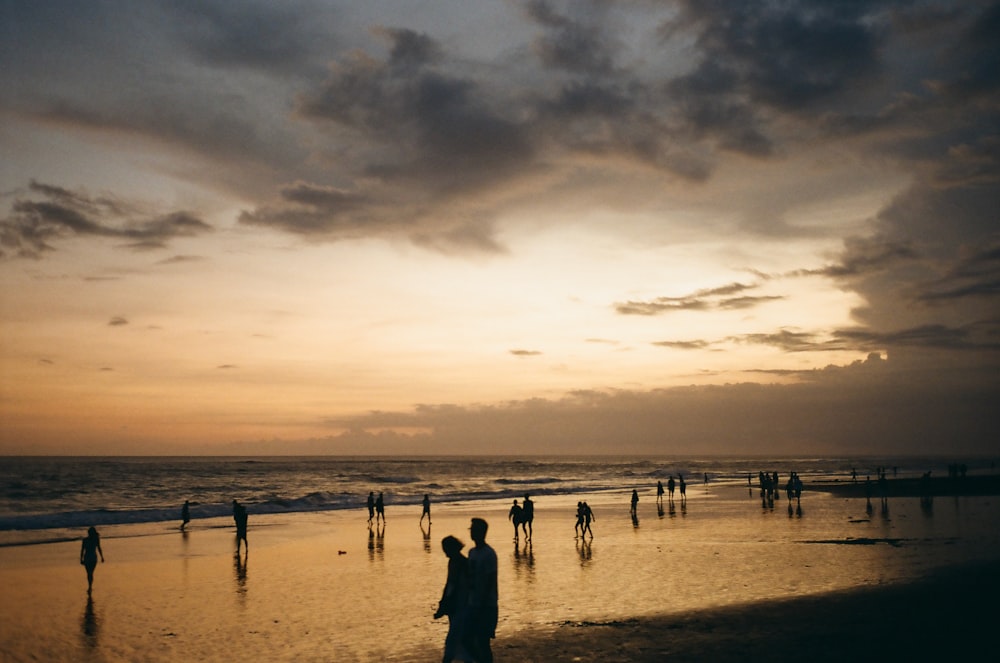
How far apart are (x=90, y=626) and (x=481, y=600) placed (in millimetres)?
12321

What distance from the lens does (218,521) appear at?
158 feet

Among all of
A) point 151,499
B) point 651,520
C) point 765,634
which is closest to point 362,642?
point 765,634

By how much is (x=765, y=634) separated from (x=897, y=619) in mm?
3225

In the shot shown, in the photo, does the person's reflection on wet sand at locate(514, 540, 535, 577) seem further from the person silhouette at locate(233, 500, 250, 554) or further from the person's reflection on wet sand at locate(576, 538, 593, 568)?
the person silhouette at locate(233, 500, 250, 554)

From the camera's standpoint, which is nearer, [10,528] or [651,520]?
[651,520]

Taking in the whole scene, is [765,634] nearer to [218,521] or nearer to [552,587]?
[552,587]

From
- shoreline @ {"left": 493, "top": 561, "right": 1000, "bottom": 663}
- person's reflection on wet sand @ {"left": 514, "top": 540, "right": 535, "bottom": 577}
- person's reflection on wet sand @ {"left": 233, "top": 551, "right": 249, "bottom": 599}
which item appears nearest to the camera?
shoreline @ {"left": 493, "top": 561, "right": 1000, "bottom": 663}

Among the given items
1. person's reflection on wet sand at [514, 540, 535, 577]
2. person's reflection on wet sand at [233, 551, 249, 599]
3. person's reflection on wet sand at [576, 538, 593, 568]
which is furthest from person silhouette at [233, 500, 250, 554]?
person's reflection on wet sand at [576, 538, 593, 568]

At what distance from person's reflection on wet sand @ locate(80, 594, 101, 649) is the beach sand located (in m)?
0.07

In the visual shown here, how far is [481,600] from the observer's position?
1022 centimetres

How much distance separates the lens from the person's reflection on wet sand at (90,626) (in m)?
15.9

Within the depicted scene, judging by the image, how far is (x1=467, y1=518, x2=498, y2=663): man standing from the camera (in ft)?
33.4

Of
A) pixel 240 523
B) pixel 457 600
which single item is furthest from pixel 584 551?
pixel 457 600

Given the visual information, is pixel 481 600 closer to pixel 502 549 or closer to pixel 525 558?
pixel 525 558
